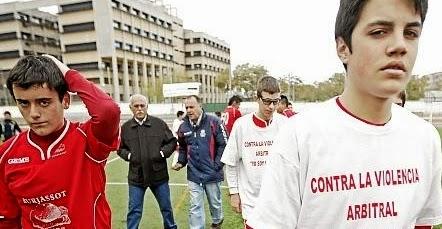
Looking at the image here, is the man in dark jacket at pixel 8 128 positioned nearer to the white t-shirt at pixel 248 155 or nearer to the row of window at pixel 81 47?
the white t-shirt at pixel 248 155

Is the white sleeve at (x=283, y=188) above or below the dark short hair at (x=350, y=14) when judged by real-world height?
below

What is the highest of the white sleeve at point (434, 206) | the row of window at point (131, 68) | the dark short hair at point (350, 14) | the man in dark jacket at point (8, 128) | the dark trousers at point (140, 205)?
the row of window at point (131, 68)

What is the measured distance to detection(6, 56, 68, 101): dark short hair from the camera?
2.06 m

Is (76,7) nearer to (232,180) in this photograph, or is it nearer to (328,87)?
(328,87)

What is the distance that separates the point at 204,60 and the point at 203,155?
259ft

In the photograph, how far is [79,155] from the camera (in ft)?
7.34

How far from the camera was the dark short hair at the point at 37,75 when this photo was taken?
2064 mm

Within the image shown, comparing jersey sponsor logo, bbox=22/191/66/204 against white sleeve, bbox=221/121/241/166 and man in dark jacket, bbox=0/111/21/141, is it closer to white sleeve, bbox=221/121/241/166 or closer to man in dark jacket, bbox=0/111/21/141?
white sleeve, bbox=221/121/241/166

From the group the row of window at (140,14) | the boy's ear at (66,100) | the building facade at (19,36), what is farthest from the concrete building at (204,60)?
the boy's ear at (66,100)

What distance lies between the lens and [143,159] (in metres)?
5.28

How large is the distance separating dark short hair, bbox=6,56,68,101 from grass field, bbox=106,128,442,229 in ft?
13.3

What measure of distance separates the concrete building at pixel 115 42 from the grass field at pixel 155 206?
1737 inches

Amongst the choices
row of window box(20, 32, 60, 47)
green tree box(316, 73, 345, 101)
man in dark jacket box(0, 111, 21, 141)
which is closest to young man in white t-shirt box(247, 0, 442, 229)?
man in dark jacket box(0, 111, 21, 141)

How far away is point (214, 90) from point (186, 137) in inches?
3319
